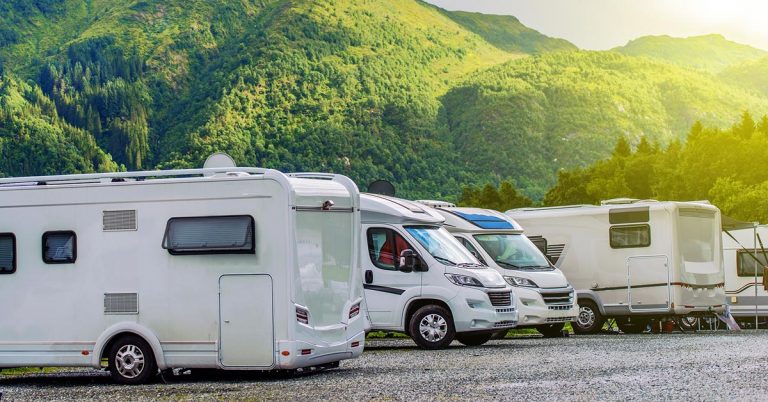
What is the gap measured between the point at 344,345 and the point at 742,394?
4920 millimetres

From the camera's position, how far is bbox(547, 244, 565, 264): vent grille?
965 inches

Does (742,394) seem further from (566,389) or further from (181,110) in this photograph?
(181,110)

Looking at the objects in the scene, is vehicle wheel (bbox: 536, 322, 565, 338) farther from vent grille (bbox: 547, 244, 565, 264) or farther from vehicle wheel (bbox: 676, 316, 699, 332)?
vehicle wheel (bbox: 676, 316, 699, 332)

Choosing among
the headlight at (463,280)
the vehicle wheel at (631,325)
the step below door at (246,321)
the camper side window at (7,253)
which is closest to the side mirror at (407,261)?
the headlight at (463,280)

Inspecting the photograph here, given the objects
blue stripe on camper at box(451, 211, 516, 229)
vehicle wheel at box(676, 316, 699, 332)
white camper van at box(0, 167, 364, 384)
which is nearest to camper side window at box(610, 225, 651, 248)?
blue stripe on camper at box(451, 211, 516, 229)

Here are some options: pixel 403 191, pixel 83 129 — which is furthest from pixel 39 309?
pixel 83 129

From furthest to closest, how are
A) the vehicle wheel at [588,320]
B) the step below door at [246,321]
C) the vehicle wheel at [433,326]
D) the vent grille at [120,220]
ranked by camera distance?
the vehicle wheel at [588,320], the vehicle wheel at [433,326], the vent grille at [120,220], the step below door at [246,321]

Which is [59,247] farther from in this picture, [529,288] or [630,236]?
[630,236]

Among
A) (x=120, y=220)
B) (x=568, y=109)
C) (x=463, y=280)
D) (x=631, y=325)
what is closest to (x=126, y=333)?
(x=120, y=220)

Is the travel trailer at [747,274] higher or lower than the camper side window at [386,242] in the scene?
lower

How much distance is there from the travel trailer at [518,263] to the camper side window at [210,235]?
838cm

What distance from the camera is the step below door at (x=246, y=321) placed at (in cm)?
1264

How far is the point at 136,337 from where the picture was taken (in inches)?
518

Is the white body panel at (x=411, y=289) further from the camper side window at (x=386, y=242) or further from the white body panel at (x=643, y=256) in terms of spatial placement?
the white body panel at (x=643, y=256)
